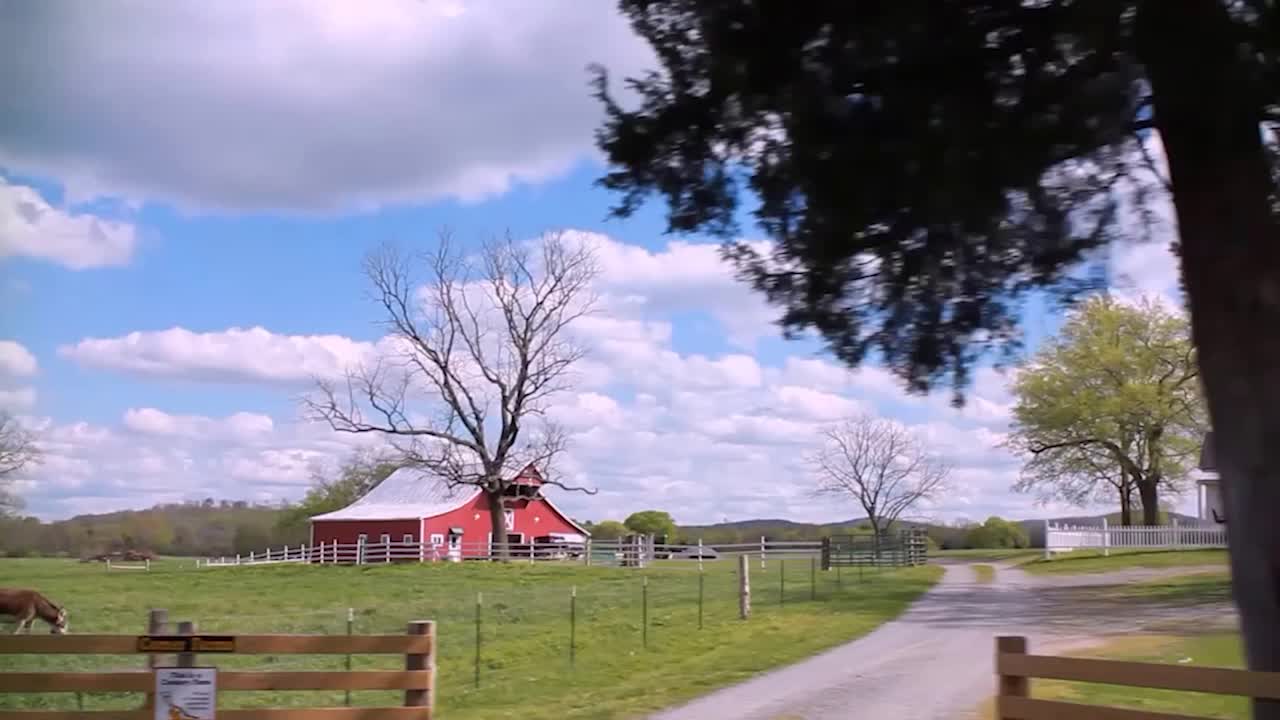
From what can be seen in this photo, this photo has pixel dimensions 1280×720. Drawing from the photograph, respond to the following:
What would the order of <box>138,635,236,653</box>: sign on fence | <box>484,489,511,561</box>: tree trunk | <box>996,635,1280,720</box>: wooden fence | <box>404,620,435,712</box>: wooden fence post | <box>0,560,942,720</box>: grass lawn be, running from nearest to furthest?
<box>996,635,1280,720</box>: wooden fence
<box>138,635,236,653</box>: sign on fence
<box>404,620,435,712</box>: wooden fence post
<box>0,560,942,720</box>: grass lawn
<box>484,489,511,561</box>: tree trunk

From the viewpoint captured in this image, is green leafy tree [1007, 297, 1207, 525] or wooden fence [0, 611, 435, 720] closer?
wooden fence [0, 611, 435, 720]

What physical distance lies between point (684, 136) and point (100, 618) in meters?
21.5

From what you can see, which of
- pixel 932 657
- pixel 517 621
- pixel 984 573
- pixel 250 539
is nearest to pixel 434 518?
pixel 250 539

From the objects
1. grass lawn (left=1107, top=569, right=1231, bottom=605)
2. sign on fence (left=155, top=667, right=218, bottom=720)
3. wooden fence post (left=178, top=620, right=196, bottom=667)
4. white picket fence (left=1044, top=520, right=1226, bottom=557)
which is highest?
white picket fence (left=1044, top=520, right=1226, bottom=557)

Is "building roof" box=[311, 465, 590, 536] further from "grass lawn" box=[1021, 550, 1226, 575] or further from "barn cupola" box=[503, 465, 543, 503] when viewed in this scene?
"grass lawn" box=[1021, 550, 1226, 575]

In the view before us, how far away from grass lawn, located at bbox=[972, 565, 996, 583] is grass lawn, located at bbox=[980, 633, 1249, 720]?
19.2m

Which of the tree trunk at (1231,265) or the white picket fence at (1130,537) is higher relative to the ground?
the tree trunk at (1231,265)

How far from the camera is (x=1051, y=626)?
77.9ft

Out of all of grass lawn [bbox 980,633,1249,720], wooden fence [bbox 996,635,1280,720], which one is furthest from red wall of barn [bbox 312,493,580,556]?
wooden fence [bbox 996,635,1280,720]

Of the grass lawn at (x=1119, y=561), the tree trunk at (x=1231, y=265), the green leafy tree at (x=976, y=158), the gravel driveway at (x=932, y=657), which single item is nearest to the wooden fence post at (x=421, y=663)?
the gravel driveway at (x=932, y=657)

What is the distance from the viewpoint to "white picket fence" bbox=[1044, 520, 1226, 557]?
4850 centimetres

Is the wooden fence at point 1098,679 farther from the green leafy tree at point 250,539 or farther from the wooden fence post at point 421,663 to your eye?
the green leafy tree at point 250,539

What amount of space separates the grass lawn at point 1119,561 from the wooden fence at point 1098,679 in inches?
1391

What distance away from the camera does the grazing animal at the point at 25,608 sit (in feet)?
62.3
